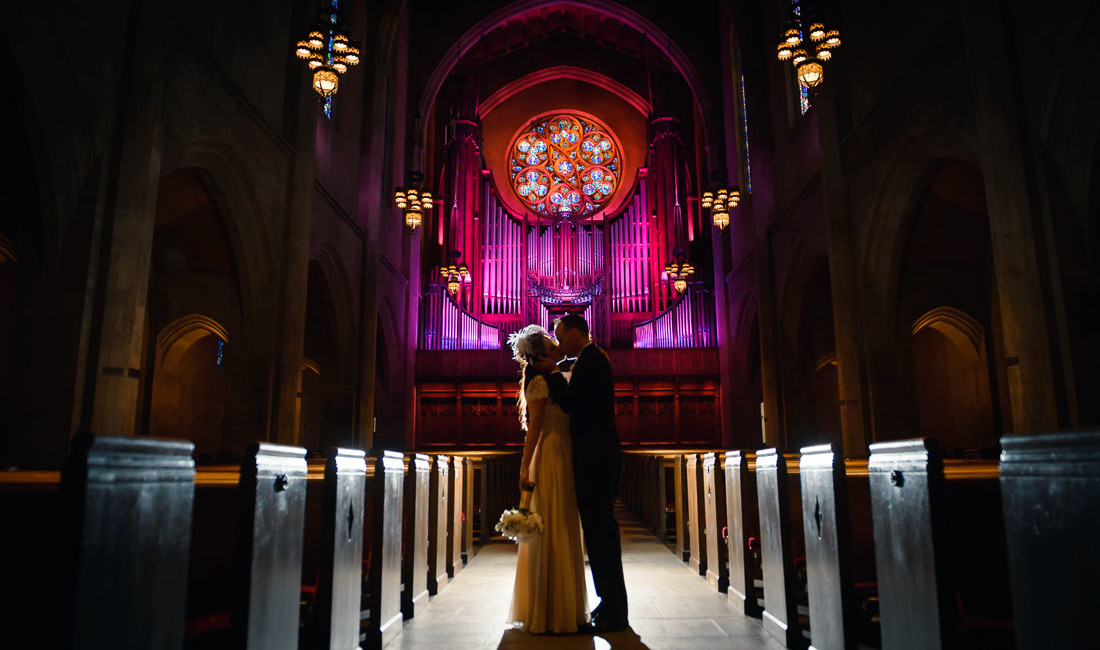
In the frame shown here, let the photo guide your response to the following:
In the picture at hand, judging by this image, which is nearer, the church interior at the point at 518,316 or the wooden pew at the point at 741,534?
the church interior at the point at 518,316

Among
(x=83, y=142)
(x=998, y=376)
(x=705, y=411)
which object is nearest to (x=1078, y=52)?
(x=83, y=142)

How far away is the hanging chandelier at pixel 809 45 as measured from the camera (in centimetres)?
682

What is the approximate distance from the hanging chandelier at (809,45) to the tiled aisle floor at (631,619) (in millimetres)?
4903

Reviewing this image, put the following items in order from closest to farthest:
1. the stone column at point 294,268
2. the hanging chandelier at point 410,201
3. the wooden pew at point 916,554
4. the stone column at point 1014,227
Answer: the wooden pew at point 916,554 < the stone column at point 1014,227 < the stone column at point 294,268 < the hanging chandelier at point 410,201

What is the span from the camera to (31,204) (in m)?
5.23

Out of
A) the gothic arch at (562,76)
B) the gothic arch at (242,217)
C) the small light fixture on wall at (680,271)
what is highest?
the gothic arch at (562,76)

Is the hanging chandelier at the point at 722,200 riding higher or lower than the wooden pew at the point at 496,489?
higher

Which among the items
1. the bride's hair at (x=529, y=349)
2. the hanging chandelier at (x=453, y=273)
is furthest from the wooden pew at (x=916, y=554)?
the hanging chandelier at (x=453, y=273)

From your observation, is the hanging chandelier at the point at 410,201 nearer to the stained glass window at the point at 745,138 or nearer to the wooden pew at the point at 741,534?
the stained glass window at the point at 745,138

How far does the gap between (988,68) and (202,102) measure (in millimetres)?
7121

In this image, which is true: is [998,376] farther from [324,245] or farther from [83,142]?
[83,142]

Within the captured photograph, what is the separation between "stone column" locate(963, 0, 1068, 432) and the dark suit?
11.8 ft

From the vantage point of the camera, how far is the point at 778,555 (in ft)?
11.9

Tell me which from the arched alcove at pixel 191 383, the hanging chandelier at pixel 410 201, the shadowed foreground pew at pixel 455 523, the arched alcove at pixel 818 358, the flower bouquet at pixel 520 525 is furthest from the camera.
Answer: the arched alcove at pixel 191 383
